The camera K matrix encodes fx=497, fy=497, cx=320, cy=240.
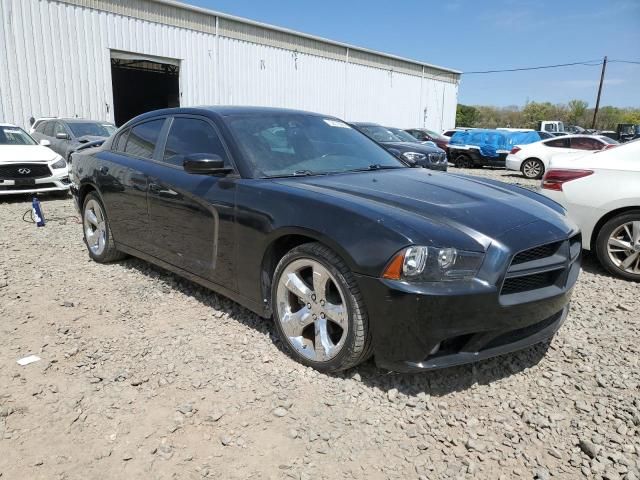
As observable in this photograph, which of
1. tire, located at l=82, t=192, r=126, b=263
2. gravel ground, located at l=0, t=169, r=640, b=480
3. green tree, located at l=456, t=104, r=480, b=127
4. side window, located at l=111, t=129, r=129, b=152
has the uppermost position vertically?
green tree, located at l=456, t=104, r=480, b=127

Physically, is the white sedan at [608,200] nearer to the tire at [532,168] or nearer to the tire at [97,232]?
the tire at [97,232]

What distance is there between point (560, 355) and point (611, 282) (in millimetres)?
1948

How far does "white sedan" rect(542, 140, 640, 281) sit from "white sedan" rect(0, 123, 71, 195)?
8.59 metres

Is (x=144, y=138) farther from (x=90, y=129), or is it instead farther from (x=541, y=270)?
(x=90, y=129)

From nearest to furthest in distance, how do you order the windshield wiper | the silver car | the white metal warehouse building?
the windshield wiper
the silver car
the white metal warehouse building

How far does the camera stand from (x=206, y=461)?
2221mm

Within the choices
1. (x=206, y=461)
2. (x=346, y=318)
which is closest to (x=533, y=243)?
(x=346, y=318)

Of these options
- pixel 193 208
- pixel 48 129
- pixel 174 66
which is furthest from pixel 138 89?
pixel 193 208

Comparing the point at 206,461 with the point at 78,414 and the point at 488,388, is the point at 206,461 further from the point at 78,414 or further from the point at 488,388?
the point at 488,388

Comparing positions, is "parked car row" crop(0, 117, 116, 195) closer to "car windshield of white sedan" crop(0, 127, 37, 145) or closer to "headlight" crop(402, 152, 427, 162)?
"car windshield of white sedan" crop(0, 127, 37, 145)

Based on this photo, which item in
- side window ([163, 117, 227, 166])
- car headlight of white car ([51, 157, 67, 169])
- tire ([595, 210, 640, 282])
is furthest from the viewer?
car headlight of white car ([51, 157, 67, 169])

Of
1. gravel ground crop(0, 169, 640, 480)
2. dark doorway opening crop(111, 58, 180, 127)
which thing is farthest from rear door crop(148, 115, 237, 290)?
dark doorway opening crop(111, 58, 180, 127)

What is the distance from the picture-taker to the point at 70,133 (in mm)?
11672

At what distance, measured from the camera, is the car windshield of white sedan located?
379 inches
